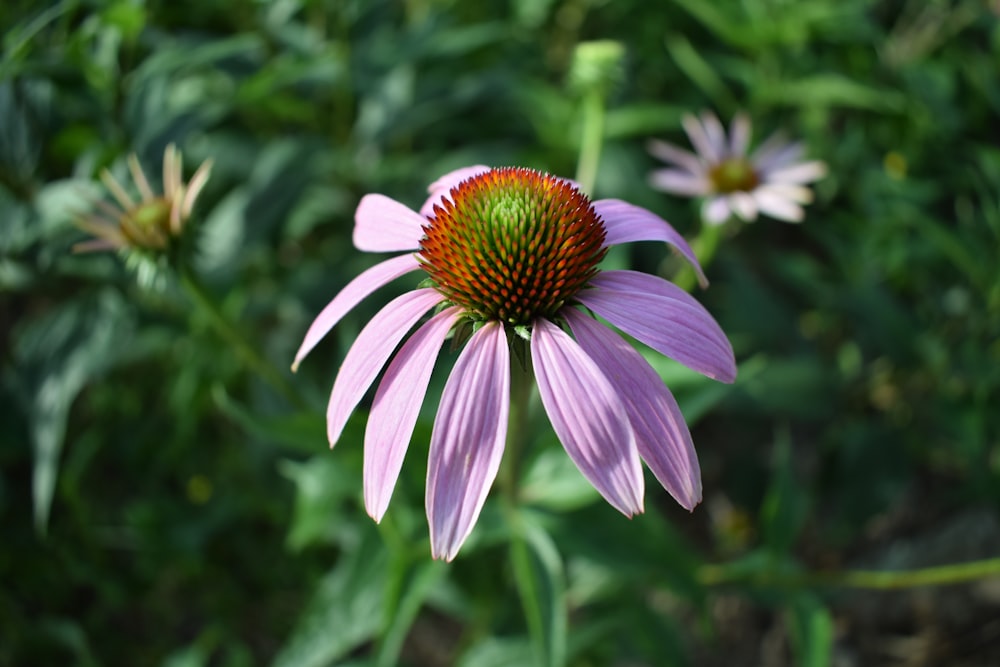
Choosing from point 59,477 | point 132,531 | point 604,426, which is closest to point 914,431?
point 604,426

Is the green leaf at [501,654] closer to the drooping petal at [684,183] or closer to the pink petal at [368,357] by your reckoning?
the pink petal at [368,357]

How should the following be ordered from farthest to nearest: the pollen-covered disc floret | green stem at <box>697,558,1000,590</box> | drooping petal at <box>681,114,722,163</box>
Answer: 1. drooping petal at <box>681,114,722,163</box>
2. green stem at <box>697,558,1000,590</box>
3. the pollen-covered disc floret

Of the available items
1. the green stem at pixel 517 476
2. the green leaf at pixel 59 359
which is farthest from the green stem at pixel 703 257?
the green leaf at pixel 59 359

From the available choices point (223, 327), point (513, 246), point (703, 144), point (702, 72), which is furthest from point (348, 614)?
point (702, 72)

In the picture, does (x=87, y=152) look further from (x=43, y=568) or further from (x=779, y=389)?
(x=779, y=389)

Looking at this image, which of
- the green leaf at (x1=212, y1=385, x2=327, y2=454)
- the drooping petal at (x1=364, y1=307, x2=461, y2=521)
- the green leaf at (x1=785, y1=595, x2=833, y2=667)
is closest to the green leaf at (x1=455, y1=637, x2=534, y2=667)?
the green leaf at (x1=785, y1=595, x2=833, y2=667)

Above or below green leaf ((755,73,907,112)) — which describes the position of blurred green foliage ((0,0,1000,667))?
below

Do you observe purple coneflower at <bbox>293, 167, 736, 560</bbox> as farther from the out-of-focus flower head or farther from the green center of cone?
the green center of cone
